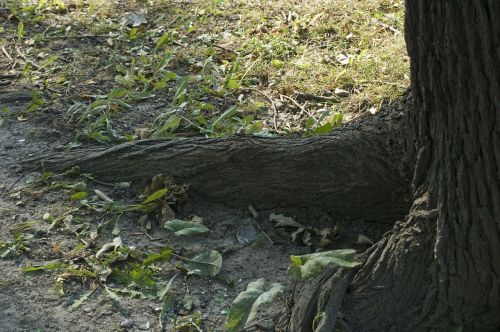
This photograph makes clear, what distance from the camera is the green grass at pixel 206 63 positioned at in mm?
4469

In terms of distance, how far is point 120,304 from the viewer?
3.13 m

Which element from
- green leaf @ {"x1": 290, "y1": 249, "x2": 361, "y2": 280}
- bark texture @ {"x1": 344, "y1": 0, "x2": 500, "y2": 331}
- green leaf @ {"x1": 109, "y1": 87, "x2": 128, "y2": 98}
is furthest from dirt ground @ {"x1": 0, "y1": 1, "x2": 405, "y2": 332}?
bark texture @ {"x1": 344, "y1": 0, "x2": 500, "y2": 331}

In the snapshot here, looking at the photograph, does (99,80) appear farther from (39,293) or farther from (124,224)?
(39,293)

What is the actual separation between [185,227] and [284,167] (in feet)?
1.60

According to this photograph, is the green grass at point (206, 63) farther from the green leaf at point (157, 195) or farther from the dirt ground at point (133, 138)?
the green leaf at point (157, 195)

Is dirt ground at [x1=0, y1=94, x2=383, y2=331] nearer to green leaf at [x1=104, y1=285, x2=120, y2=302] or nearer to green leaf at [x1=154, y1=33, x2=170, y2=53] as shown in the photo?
green leaf at [x1=104, y1=285, x2=120, y2=302]

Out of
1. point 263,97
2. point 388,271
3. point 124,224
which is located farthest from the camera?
point 263,97

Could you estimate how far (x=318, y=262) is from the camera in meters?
2.66

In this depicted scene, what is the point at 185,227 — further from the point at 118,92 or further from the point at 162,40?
the point at 162,40

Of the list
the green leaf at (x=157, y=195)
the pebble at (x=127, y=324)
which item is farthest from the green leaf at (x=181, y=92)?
the pebble at (x=127, y=324)

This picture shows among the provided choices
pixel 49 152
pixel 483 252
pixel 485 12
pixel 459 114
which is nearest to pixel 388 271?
pixel 483 252

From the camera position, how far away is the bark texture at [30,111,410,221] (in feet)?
10.7

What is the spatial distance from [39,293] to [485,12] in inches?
76.9

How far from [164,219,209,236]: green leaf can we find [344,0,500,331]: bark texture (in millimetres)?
878
